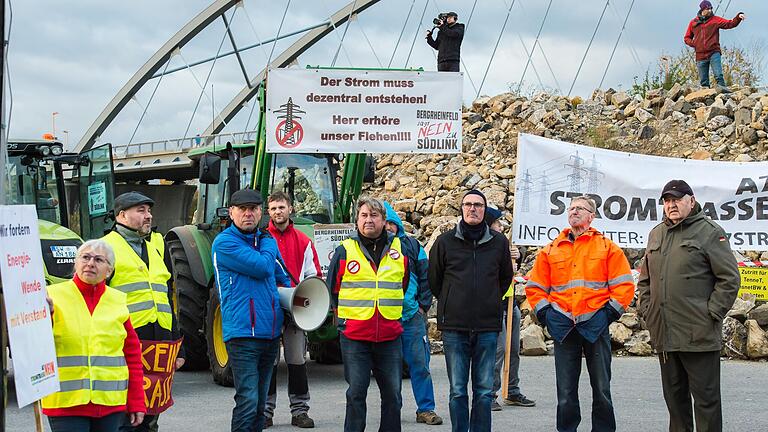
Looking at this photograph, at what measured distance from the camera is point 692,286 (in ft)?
23.9

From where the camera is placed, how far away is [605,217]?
11.7m

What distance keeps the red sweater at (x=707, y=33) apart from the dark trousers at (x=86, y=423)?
17.7 m

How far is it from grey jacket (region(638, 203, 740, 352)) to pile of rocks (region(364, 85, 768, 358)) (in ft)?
36.4

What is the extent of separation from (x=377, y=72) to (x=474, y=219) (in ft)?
13.3

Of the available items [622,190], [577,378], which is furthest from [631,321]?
[577,378]

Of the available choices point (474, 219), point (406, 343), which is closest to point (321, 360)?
point (406, 343)

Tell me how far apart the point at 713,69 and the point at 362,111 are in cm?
1392

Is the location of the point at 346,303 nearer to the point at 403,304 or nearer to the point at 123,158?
the point at 403,304

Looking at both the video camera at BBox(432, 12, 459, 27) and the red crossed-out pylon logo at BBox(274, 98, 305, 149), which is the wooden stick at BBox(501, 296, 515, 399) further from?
the video camera at BBox(432, 12, 459, 27)

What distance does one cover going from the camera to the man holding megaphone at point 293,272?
8945 mm

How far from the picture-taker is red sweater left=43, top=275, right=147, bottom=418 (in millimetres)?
5363

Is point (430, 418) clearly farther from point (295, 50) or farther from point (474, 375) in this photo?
point (295, 50)

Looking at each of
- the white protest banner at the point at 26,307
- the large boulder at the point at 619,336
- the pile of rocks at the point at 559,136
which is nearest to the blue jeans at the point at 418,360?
the white protest banner at the point at 26,307

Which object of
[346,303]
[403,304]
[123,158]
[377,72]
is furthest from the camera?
[123,158]
